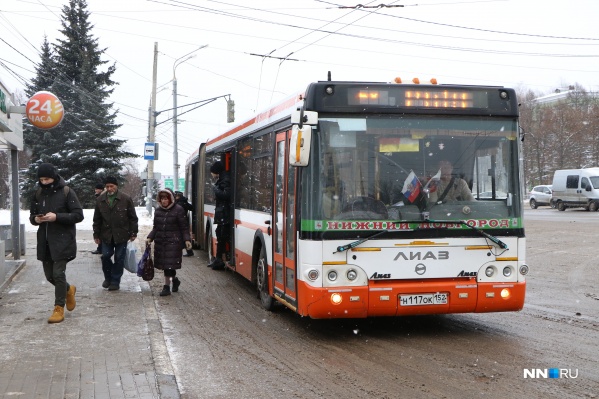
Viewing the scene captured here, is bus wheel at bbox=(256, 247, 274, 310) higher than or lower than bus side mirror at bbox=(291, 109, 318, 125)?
lower

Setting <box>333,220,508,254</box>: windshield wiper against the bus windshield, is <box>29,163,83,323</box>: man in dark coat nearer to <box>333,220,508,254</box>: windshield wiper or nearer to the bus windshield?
the bus windshield

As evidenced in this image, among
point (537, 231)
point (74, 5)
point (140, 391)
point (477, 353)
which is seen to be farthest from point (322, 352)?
point (74, 5)

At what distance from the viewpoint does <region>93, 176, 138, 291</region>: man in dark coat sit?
1120cm

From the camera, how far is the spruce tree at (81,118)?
41.8 metres

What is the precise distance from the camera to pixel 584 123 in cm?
6475

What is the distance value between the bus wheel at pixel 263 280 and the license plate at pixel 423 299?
246cm

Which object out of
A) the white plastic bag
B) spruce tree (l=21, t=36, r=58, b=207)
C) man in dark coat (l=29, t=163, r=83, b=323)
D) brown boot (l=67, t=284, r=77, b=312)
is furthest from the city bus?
spruce tree (l=21, t=36, r=58, b=207)

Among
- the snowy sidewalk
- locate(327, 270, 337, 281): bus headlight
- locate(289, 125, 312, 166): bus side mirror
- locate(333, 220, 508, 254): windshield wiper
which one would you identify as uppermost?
locate(289, 125, 312, 166): bus side mirror

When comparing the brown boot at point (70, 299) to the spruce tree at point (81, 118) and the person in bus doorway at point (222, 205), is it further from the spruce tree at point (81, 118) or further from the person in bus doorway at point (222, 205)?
the spruce tree at point (81, 118)

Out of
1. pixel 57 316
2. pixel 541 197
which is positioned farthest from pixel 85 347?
pixel 541 197

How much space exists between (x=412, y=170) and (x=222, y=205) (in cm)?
599

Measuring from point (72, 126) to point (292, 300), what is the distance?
37308 millimetres

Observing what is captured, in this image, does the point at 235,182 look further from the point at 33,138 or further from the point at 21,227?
the point at 33,138

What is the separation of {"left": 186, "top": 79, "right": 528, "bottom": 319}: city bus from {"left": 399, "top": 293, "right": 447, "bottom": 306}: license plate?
11 millimetres
